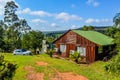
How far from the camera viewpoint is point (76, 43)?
142 ft

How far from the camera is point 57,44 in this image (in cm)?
4741

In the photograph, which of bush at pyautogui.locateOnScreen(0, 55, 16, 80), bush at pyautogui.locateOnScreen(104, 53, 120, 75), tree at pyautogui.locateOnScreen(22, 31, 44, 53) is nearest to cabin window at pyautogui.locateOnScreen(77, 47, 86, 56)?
tree at pyautogui.locateOnScreen(22, 31, 44, 53)

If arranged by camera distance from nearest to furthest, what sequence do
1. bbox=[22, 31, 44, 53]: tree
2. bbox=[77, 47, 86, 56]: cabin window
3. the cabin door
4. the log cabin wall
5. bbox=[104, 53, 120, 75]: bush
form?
bbox=[104, 53, 120, 75]: bush, the log cabin wall, bbox=[77, 47, 86, 56]: cabin window, the cabin door, bbox=[22, 31, 44, 53]: tree

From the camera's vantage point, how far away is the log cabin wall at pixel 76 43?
40.5 metres

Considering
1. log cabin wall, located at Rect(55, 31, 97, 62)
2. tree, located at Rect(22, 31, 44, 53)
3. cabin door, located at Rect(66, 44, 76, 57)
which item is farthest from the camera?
tree, located at Rect(22, 31, 44, 53)

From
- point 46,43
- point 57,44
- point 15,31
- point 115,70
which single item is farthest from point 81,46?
point 15,31

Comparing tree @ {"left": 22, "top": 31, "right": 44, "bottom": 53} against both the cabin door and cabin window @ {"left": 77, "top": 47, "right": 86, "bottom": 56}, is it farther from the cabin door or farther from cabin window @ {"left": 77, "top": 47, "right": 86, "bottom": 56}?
cabin window @ {"left": 77, "top": 47, "right": 86, "bottom": 56}

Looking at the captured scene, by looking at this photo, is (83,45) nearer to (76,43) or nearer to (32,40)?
(76,43)

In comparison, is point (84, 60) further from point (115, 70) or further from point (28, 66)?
point (115, 70)

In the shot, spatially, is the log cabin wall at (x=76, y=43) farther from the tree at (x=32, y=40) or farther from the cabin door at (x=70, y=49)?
the tree at (x=32, y=40)

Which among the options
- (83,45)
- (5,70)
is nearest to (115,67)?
(5,70)

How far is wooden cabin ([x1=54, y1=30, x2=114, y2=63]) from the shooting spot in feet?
133

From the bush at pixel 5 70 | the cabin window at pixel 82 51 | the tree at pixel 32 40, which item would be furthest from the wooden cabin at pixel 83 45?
the bush at pixel 5 70

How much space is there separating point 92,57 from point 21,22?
3873cm
